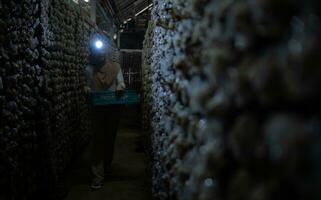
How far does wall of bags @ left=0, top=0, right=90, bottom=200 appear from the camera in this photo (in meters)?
2.91

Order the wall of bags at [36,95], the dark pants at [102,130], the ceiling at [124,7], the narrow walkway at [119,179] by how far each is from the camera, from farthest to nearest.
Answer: the ceiling at [124,7] < the dark pants at [102,130] < the narrow walkway at [119,179] < the wall of bags at [36,95]

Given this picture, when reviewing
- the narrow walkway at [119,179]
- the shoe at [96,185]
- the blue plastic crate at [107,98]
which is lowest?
the narrow walkway at [119,179]

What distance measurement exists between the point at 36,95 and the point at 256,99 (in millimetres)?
3217

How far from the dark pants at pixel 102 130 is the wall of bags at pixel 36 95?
47 centimetres

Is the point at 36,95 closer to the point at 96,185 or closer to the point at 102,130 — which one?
the point at 102,130

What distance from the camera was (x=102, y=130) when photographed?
189 inches

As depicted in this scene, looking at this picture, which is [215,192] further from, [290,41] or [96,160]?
[96,160]

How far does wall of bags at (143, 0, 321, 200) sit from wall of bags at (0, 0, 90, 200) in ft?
6.20

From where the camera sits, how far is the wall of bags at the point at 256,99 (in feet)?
2.68

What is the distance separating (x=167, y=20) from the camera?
105 inches

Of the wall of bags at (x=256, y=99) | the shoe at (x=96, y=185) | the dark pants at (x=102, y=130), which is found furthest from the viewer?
the dark pants at (x=102, y=130)

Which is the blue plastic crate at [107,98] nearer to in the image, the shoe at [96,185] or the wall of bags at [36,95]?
the wall of bags at [36,95]

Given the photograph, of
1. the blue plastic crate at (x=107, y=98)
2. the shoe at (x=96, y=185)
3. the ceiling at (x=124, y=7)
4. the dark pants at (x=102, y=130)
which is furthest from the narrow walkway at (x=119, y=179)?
the ceiling at (x=124, y=7)

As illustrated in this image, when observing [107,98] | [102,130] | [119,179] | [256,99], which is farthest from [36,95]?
[256,99]
